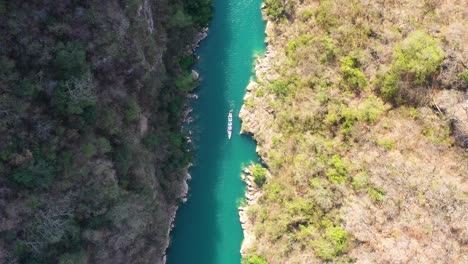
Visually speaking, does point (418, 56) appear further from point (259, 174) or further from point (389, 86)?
point (259, 174)

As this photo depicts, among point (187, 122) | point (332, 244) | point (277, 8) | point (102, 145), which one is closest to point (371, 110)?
point (332, 244)

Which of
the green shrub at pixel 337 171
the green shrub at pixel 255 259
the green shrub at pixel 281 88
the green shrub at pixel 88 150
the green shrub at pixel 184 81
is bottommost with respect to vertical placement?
the green shrub at pixel 255 259

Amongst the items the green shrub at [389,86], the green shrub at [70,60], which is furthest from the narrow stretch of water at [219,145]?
the green shrub at [70,60]

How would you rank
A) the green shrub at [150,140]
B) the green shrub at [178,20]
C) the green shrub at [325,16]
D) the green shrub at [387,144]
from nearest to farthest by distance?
the green shrub at [387,144]
the green shrub at [150,140]
the green shrub at [178,20]
the green shrub at [325,16]

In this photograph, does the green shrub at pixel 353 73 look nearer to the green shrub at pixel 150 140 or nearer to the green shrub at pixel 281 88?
the green shrub at pixel 281 88

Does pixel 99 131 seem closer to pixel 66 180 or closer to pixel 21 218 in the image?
pixel 66 180

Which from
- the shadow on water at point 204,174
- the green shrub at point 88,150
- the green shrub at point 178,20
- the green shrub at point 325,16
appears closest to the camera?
the green shrub at point 88,150

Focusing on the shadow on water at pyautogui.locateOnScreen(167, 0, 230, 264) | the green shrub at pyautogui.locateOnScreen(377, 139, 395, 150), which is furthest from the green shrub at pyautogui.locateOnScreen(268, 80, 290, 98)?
the green shrub at pyautogui.locateOnScreen(377, 139, 395, 150)
